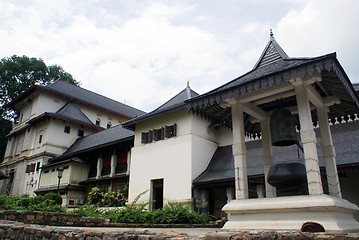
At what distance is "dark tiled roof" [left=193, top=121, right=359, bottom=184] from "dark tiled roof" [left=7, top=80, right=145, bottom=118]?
23.4 meters

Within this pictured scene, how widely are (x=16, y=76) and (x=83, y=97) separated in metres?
13.1

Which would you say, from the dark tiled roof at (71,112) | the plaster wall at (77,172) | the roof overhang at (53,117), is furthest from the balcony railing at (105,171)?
the dark tiled roof at (71,112)

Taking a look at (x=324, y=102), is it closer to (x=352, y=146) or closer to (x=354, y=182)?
(x=352, y=146)

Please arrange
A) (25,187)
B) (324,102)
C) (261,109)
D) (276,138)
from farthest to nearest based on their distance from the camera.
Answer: (25,187) < (261,109) < (324,102) < (276,138)

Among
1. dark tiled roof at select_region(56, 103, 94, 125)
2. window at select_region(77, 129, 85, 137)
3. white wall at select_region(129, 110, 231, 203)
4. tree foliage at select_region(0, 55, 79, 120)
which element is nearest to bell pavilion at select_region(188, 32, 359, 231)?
white wall at select_region(129, 110, 231, 203)

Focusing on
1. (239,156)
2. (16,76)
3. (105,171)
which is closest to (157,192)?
(105,171)

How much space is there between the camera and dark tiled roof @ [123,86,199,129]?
1810cm

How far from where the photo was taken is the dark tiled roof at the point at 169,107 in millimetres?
18100

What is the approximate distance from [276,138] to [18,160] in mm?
32538

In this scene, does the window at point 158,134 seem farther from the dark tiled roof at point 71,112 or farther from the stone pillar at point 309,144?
the dark tiled roof at point 71,112

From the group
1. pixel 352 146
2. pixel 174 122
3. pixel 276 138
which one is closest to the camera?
pixel 276 138

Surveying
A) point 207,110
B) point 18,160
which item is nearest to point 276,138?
point 207,110

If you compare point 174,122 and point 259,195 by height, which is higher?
point 174,122

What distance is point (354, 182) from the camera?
42.2 feet
